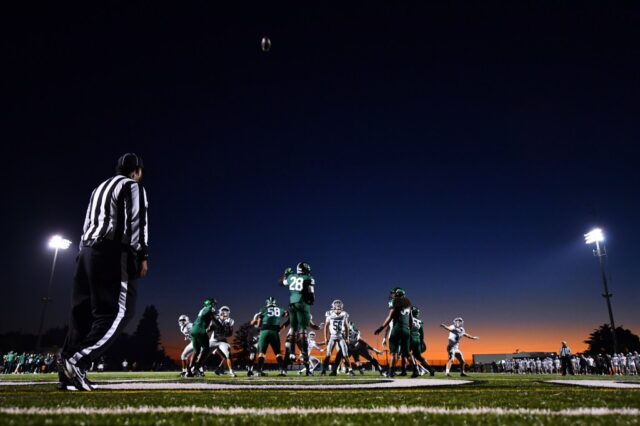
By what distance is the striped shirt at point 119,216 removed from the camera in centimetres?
505

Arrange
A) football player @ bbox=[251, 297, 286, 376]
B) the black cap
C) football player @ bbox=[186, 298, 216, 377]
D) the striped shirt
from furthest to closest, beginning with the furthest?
football player @ bbox=[251, 297, 286, 376], football player @ bbox=[186, 298, 216, 377], the black cap, the striped shirt

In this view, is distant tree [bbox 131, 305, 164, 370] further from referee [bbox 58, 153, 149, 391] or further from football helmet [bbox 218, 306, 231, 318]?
referee [bbox 58, 153, 149, 391]

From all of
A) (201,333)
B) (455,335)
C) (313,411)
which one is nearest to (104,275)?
(313,411)

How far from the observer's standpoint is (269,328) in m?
13.3

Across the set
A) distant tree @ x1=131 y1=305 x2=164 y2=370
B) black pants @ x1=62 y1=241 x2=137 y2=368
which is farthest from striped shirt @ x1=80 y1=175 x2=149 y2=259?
distant tree @ x1=131 y1=305 x2=164 y2=370

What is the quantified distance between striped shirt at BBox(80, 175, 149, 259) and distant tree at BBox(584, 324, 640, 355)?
106626 millimetres

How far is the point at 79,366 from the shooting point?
15.5 ft

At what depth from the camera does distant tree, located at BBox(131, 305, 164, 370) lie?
114 meters

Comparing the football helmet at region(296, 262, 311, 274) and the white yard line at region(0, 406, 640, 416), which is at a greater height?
the football helmet at region(296, 262, 311, 274)

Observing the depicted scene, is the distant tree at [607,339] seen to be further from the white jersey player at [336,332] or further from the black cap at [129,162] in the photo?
the black cap at [129,162]

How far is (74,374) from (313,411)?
3.25 m

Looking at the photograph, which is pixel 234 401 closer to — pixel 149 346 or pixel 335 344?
pixel 335 344

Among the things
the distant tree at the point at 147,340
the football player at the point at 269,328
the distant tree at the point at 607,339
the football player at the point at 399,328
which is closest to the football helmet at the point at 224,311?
the football player at the point at 269,328

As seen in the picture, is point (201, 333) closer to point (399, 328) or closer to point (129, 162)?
point (399, 328)
